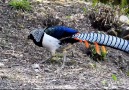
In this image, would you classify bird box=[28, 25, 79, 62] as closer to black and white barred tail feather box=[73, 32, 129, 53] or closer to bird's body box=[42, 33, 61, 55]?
bird's body box=[42, 33, 61, 55]

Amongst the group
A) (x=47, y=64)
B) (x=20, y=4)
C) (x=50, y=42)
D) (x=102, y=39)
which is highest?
(x=102, y=39)

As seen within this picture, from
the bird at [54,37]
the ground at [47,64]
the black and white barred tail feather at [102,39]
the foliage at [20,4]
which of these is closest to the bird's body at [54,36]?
the bird at [54,37]

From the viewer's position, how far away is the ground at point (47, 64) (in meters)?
5.50

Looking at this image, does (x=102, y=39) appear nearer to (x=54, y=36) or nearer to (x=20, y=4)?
(x=54, y=36)

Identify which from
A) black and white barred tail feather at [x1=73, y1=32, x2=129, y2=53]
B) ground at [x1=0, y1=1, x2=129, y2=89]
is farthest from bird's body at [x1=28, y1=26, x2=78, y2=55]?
ground at [x1=0, y1=1, x2=129, y2=89]

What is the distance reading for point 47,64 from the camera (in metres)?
6.44

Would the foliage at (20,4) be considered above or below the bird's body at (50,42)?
below

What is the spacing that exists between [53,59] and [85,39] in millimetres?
650

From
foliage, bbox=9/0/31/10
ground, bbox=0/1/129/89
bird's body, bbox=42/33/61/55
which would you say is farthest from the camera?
foliage, bbox=9/0/31/10

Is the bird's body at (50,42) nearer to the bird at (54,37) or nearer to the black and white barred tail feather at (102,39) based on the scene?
the bird at (54,37)

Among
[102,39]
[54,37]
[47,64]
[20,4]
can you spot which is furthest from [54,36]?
[20,4]

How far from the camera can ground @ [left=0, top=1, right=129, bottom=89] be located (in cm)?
550

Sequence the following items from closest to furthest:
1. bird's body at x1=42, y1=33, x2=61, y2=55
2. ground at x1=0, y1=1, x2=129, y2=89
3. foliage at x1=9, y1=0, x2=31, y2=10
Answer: ground at x1=0, y1=1, x2=129, y2=89
bird's body at x1=42, y1=33, x2=61, y2=55
foliage at x1=9, y1=0, x2=31, y2=10

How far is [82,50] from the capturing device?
7.16 meters
